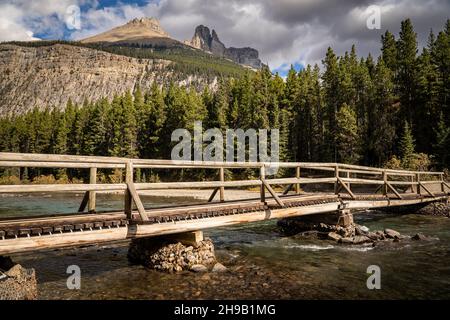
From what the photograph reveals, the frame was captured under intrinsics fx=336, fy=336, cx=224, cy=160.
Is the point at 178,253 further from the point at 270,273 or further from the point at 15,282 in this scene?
the point at 15,282

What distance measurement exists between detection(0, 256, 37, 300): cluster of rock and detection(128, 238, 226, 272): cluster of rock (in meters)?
3.66

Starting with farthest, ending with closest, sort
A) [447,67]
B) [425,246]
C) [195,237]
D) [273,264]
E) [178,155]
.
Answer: [178,155] → [447,67] → [425,246] → [273,264] → [195,237]

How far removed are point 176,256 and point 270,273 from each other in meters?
2.82

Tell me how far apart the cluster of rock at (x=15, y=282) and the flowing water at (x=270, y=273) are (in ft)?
3.80

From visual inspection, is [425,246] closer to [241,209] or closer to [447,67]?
[241,209]

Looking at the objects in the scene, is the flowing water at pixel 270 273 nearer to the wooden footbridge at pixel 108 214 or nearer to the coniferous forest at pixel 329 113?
the wooden footbridge at pixel 108 214

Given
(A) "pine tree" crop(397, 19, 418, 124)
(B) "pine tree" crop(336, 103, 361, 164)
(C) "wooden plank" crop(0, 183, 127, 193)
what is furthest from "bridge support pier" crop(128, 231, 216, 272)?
(A) "pine tree" crop(397, 19, 418, 124)

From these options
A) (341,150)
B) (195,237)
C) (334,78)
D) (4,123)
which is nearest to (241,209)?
(195,237)

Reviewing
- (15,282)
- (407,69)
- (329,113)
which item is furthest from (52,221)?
(407,69)

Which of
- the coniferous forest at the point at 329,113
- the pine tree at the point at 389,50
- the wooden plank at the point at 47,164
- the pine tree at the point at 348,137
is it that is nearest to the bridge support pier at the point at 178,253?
the wooden plank at the point at 47,164

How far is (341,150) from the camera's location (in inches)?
2058

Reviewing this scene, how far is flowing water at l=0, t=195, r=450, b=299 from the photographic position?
323 inches

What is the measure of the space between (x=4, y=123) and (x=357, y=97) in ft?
346
